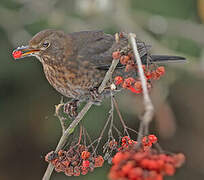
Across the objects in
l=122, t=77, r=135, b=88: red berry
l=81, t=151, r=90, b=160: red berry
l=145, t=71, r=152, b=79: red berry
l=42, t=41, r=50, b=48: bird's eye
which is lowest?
l=81, t=151, r=90, b=160: red berry

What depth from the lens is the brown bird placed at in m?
2.89

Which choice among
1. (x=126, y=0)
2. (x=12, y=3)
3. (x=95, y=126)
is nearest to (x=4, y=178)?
(x=95, y=126)

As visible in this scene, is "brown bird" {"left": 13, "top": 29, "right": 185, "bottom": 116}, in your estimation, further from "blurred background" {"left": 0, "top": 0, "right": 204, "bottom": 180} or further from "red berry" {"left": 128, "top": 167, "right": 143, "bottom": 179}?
"red berry" {"left": 128, "top": 167, "right": 143, "bottom": 179}

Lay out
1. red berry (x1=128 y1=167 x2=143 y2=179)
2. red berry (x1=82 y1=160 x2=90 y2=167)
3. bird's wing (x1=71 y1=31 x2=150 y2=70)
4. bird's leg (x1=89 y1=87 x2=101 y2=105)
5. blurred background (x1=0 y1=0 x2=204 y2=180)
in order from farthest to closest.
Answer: blurred background (x1=0 y1=0 x2=204 y2=180)
bird's wing (x1=71 y1=31 x2=150 y2=70)
bird's leg (x1=89 y1=87 x2=101 y2=105)
red berry (x1=82 y1=160 x2=90 y2=167)
red berry (x1=128 y1=167 x2=143 y2=179)

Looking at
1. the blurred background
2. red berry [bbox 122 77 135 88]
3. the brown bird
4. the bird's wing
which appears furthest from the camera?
the blurred background

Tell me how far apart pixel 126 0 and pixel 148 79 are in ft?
8.89

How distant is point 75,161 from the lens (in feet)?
7.10

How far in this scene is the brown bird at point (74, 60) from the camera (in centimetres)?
289

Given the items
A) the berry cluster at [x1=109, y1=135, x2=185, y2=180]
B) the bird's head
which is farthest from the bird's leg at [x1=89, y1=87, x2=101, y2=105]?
the berry cluster at [x1=109, y1=135, x2=185, y2=180]

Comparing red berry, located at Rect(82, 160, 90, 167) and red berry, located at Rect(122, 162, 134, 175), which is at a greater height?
red berry, located at Rect(122, 162, 134, 175)

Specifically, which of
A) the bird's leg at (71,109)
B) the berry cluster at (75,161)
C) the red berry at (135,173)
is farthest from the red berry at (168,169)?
the bird's leg at (71,109)

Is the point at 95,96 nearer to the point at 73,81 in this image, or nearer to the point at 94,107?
the point at 73,81

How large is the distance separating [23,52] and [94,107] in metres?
1.95

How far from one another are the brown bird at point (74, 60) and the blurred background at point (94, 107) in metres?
1.18
